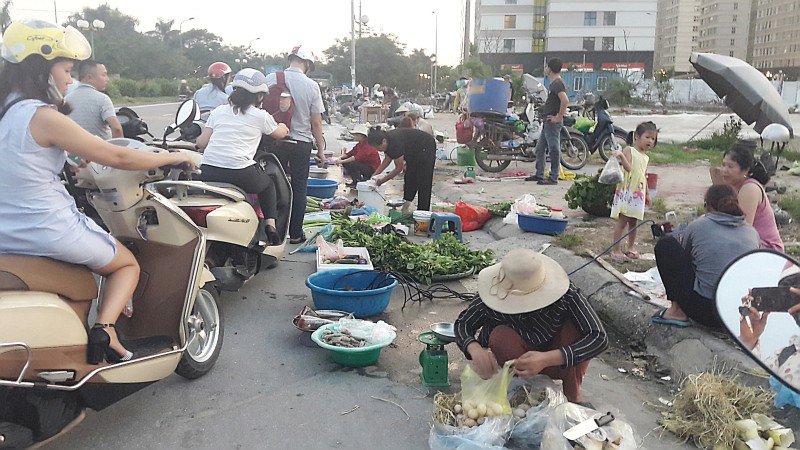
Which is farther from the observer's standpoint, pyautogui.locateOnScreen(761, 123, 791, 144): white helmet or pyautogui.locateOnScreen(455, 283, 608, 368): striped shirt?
pyautogui.locateOnScreen(761, 123, 791, 144): white helmet

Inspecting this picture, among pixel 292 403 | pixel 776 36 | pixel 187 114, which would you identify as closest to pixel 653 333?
pixel 292 403

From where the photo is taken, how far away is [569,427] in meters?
2.89

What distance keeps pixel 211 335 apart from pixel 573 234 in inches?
164

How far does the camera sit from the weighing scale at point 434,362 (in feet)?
12.5

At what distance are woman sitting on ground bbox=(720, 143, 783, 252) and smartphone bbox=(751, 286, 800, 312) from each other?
132cm

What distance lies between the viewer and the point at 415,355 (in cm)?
436

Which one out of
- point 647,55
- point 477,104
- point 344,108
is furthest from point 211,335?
point 647,55

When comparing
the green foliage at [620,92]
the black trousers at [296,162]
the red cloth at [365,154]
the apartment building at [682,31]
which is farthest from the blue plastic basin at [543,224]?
the apartment building at [682,31]

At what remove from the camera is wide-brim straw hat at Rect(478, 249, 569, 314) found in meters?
3.11

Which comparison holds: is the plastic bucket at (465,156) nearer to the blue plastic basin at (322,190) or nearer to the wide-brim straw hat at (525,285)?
the blue plastic basin at (322,190)

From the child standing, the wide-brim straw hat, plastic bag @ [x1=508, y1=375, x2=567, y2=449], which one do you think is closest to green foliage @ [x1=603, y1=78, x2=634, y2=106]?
the child standing

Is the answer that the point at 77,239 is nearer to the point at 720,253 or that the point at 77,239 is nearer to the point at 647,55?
the point at 720,253

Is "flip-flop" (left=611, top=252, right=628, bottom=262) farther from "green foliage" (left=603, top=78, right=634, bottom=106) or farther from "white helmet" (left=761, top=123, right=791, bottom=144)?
"green foliage" (left=603, top=78, right=634, bottom=106)

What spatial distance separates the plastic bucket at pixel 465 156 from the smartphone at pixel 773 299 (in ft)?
31.9
